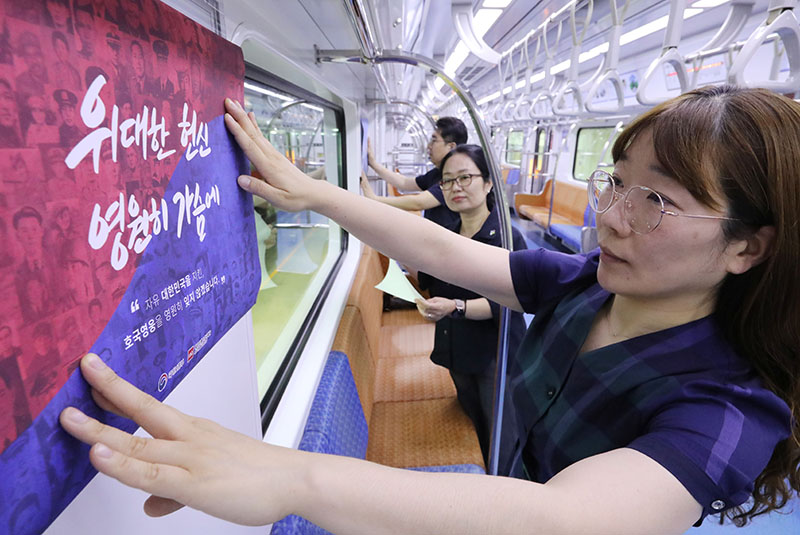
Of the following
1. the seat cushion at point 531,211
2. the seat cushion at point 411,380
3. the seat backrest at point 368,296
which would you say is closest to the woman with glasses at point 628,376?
the seat cushion at point 411,380

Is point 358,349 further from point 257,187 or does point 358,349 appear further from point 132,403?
point 132,403

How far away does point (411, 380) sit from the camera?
247 centimetres

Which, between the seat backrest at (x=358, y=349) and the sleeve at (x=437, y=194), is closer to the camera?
the seat backrest at (x=358, y=349)

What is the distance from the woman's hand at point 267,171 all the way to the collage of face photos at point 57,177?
226mm

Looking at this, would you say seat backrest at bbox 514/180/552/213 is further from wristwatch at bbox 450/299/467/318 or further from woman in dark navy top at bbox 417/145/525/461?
wristwatch at bbox 450/299/467/318

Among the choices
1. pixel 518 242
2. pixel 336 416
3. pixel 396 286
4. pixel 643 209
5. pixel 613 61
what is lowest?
pixel 336 416

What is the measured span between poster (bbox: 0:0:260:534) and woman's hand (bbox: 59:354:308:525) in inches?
1.0

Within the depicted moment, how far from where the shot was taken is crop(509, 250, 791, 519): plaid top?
22.9 inches

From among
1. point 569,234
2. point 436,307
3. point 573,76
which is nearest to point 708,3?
point 573,76

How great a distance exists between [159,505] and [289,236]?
197 cm

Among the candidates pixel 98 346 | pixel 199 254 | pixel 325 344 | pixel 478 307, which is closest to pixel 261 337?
pixel 325 344

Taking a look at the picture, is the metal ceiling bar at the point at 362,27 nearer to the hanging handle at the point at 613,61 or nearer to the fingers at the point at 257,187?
the fingers at the point at 257,187

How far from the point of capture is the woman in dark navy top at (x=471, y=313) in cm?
189

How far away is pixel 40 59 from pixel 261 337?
1406 millimetres
